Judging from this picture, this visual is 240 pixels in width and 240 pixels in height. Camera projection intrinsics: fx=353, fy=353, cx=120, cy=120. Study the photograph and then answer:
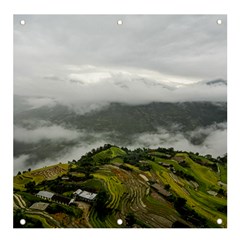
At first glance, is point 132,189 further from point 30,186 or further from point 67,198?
point 30,186

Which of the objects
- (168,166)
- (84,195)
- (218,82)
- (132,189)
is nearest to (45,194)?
(84,195)

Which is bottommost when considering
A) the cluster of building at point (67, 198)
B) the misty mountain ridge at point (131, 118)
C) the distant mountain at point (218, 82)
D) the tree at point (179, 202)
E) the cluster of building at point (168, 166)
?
the tree at point (179, 202)

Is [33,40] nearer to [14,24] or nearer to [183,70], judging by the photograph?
[14,24]

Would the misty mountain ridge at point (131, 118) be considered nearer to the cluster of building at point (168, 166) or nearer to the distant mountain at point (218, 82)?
Answer: the distant mountain at point (218, 82)

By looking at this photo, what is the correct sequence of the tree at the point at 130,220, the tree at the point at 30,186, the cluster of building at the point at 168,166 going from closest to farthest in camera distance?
1. the tree at the point at 130,220
2. the tree at the point at 30,186
3. the cluster of building at the point at 168,166

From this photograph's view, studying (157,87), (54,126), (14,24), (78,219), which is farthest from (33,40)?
(78,219)

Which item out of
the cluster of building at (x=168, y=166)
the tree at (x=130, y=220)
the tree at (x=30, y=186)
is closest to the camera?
the tree at (x=130, y=220)

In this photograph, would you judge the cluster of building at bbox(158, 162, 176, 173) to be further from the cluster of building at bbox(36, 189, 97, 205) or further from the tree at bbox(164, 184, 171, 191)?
the cluster of building at bbox(36, 189, 97, 205)

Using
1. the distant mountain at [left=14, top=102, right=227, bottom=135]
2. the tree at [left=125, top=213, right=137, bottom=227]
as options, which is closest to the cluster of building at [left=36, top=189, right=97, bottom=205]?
the tree at [left=125, top=213, right=137, bottom=227]

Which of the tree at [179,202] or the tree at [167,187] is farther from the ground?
the tree at [167,187]

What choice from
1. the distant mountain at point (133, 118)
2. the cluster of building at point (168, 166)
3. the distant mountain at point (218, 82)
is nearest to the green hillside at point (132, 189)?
the cluster of building at point (168, 166)
